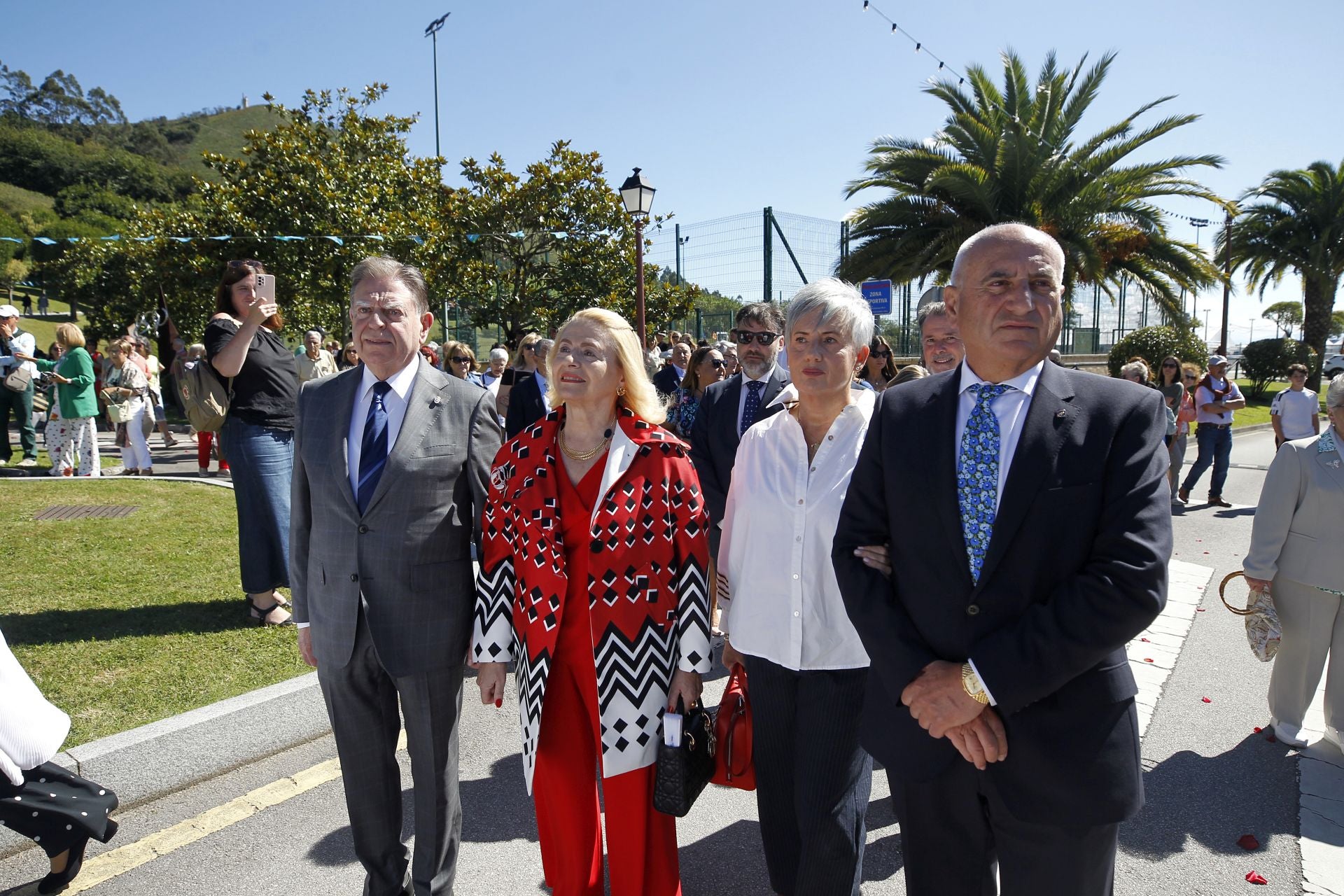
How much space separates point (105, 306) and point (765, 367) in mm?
34622

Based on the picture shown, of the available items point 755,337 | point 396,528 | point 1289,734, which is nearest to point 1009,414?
point 396,528

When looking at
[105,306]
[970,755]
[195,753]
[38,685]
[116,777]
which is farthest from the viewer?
[105,306]

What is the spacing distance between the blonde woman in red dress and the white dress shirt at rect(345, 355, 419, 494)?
38 cm

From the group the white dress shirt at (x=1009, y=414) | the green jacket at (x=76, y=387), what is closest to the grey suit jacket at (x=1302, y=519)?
the white dress shirt at (x=1009, y=414)

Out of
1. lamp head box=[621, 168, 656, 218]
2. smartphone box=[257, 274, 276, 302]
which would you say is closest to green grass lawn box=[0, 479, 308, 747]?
smartphone box=[257, 274, 276, 302]

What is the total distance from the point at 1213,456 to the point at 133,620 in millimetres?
12549

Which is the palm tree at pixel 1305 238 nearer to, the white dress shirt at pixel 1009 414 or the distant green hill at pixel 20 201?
the white dress shirt at pixel 1009 414

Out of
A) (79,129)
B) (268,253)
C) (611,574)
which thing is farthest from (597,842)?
(79,129)

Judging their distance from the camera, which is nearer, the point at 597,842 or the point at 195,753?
the point at 597,842

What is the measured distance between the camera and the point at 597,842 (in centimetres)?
253

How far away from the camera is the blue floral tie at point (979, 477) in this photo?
1.90 meters

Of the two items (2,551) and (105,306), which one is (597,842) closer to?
(2,551)

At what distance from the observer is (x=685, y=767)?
241cm

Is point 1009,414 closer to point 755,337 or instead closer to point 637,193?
point 755,337
